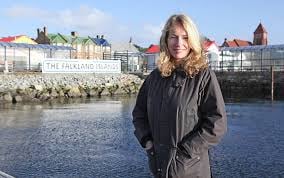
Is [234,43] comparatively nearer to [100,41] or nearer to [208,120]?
[100,41]

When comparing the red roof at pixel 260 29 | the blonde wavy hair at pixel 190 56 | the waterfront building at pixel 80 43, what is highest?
the red roof at pixel 260 29

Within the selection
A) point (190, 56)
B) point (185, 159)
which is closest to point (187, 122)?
point (185, 159)

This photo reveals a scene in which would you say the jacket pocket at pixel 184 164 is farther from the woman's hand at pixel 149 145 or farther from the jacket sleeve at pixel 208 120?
the woman's hand at pixel 149 145

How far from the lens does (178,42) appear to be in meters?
3.18

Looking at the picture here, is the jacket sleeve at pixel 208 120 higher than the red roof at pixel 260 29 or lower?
lower

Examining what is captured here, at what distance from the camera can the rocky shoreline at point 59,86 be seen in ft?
117

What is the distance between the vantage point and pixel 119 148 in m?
13.9

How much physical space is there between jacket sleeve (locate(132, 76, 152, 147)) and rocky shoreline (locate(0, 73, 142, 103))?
3197cm

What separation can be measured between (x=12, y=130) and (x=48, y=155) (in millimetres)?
5986

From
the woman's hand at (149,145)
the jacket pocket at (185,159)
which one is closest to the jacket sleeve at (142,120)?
the woman's hand at (149,145)

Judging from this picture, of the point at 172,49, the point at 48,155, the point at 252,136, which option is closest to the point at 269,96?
the point at 252,136

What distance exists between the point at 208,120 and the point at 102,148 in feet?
36.5

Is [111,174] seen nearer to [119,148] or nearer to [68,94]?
[119,148]

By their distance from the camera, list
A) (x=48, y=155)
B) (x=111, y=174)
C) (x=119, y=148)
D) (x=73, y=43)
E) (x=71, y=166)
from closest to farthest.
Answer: (x=111, y=174) → (x=71, y=166) → (x=48, y=155) → (x=119, y=148) → (x=73, y=43)
